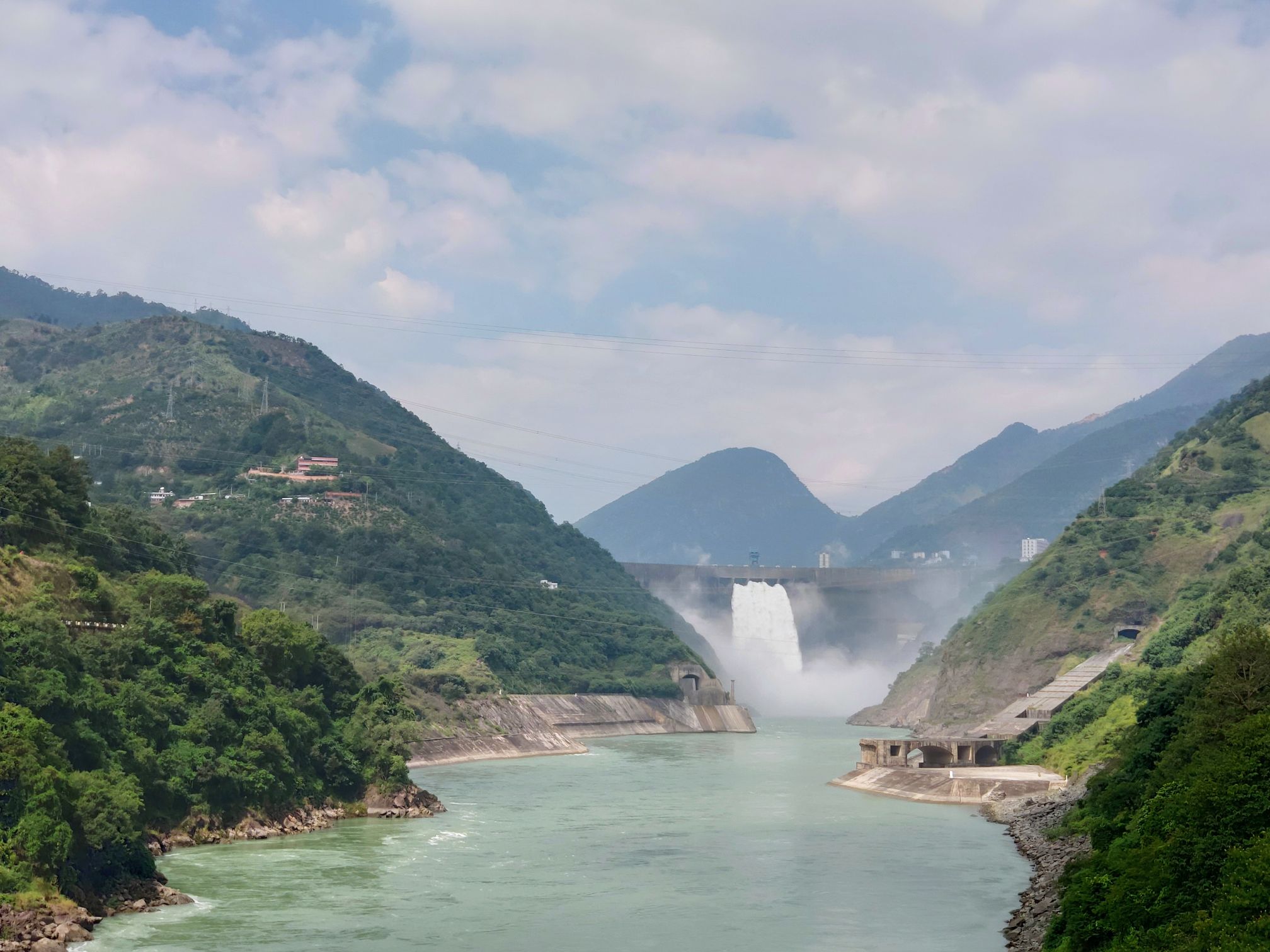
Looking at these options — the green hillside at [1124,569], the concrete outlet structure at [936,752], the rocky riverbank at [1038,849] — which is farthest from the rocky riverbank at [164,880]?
the green hillside at [1124,569]

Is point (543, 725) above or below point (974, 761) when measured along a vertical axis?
above

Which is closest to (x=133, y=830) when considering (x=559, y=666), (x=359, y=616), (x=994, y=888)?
(x=994, y=888)

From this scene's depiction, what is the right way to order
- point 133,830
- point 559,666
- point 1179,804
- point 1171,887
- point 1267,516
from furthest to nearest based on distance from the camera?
point 559,666, point 1267,516, point 133,830, point 1179,804, point 1171,887

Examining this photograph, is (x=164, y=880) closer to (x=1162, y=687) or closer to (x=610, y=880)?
(x=610, y=880)

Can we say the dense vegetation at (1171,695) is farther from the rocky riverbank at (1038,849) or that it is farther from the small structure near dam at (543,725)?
the small structure near dam at (543,725)


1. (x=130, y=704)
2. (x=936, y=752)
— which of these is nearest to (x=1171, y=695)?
(x=130, y=704)

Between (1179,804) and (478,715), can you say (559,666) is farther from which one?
(1179,804)
